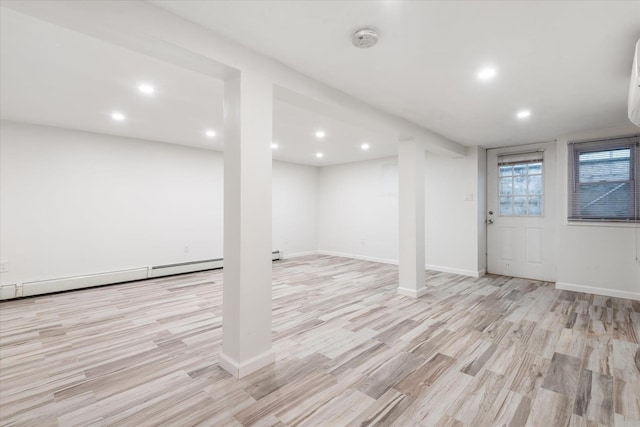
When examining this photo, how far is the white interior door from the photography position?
500 cm

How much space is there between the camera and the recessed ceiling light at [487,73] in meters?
2.43

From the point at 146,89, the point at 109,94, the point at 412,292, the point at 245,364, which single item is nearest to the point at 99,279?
the point at 109,94

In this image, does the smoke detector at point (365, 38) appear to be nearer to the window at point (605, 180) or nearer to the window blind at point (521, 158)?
the window at point (605, 180)

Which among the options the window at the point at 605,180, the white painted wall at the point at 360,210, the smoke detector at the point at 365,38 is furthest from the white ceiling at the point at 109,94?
the window at the point at 605,180

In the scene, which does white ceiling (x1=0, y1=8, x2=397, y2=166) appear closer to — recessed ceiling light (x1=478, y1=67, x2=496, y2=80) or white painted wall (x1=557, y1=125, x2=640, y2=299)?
recessed ceiling light (x1=478, y1=67, x2=496, y2=80)

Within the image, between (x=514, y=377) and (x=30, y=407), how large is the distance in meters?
3.24

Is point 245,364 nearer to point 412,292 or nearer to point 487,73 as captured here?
point 412,292

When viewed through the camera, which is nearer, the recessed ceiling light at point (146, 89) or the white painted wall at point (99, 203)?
the recessed ceiling light at point (146, 89)

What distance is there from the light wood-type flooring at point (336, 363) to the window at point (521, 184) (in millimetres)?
1747

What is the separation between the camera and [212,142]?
5297 millimetres

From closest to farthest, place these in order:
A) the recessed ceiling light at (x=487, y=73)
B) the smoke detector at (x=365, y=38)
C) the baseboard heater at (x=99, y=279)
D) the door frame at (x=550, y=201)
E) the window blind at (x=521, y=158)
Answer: the smoke detector at (x=365, y=38), the recessed ceiling light at (x=487, y=73), the baseboard heater at (x=99, y=279), the door frame at (x=550, y=201), the window blind at (x=521, y=158)

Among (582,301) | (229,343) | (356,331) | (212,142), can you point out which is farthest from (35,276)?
(582,301)

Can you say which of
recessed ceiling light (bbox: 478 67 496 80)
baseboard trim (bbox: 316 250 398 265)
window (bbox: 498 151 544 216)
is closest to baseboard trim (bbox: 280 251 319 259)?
baseboard trim (bbox: 316 250 398 265)

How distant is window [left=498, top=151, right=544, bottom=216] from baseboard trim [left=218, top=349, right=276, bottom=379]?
16.8 feet
